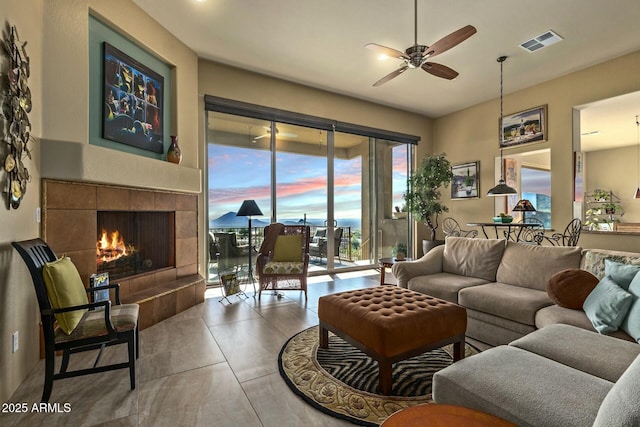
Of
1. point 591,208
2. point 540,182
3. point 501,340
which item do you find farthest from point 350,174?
point 591,208

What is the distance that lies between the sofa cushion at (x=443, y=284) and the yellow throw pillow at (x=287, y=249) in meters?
1.64

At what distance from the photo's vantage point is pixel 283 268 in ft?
13.6

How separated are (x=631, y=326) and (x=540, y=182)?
288 inches

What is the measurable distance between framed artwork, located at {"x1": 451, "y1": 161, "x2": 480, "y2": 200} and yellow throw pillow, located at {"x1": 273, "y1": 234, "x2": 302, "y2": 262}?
4092 millimetres

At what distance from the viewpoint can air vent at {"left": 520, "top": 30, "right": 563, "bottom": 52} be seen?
3.92 m

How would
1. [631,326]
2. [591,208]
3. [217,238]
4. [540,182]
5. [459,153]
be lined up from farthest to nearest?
1. [591,208]
2. [540,182]
3. [459,153]
4. [217,238]
5. [631,326]

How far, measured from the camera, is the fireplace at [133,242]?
3.29 metres

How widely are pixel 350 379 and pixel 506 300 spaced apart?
1518 mm

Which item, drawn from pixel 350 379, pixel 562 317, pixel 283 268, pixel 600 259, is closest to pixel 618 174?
pixel 600 259

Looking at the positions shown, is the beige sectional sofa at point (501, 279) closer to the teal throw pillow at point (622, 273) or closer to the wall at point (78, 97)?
the teal throw pillow at point (622, 273)

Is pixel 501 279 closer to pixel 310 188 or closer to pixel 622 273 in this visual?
pixel 622 273

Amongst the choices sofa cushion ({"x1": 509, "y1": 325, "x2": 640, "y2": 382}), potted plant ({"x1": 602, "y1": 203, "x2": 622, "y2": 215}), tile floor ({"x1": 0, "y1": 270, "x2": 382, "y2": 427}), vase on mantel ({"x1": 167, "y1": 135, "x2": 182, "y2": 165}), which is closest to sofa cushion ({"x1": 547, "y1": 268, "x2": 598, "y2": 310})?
sofa cushion ({"x1": 509, "y1": 325, "x2": 640, "y2": 382})

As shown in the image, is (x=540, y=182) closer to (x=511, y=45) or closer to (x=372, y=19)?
(x=511, y=45)

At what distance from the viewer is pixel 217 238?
493 cm
